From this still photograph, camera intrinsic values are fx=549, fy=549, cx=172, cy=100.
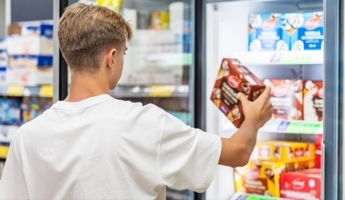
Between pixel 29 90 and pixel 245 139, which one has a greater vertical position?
pixel 29 90

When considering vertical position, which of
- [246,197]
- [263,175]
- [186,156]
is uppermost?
[186,156]

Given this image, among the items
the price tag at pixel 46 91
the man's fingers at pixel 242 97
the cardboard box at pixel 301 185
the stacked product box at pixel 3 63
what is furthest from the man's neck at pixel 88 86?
the stacked product box at pixel 3 63

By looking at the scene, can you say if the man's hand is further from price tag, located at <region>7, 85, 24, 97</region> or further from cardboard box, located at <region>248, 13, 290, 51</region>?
price tag, located at <region>7, 85, 24, 97</region>

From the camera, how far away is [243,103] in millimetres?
2240

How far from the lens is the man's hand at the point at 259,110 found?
2.02 m

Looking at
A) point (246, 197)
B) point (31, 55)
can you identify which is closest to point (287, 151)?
point (246, 197)

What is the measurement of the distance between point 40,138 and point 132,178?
1.02ft

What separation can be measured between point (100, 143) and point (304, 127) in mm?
1269

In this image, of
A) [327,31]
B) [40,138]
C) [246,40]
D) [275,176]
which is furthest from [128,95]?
[40,138]

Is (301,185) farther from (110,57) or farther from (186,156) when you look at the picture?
(110,57)

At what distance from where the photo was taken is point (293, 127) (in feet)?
8.54

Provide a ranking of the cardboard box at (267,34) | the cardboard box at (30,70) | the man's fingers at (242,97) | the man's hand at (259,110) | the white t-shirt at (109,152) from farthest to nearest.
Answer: the cardboard box at (30,70), the cardboard box at (267,34), the man's fingers at (242,97), the man's hand at (259,110), the white t-shirt at (109,152)

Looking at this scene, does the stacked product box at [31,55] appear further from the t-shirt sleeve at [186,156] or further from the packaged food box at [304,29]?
the t-shirt sleeve at [186,156]

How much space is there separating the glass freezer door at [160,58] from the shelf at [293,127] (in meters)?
0.48
